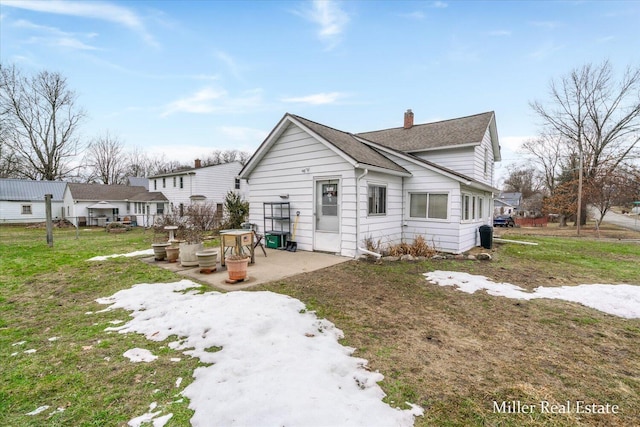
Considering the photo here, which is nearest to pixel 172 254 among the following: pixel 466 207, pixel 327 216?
pixel 327 216

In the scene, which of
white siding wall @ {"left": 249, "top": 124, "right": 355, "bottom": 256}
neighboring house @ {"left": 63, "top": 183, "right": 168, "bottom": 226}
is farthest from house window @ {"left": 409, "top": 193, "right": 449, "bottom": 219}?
neighboring house @ {"left": 63, "top": 183, "right": 168, "bottom": 226}

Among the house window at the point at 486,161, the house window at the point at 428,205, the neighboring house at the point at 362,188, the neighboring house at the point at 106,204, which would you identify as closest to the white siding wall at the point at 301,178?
the neighboring house at the point at 362,188

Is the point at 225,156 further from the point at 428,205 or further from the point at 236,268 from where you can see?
the point at 236,268

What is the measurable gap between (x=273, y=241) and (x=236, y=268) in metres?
4.08

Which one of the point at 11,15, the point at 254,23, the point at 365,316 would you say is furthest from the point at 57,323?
the point at 11,15

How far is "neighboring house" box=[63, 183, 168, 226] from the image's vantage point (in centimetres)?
2614

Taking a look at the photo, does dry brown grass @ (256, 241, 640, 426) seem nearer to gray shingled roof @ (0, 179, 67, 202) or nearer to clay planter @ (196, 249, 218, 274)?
clay planter @ (196, 249, 218, 274)

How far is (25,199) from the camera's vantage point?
2661cm

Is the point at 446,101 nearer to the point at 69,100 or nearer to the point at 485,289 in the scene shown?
the point at 485,289

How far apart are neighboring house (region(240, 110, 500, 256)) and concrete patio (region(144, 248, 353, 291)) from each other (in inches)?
28.1

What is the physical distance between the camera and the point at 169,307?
4.25 metres

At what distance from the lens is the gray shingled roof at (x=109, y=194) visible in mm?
26359

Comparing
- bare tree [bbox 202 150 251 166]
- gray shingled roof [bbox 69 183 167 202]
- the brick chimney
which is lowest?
gray shingled roof [bbox 69 183 167 202]

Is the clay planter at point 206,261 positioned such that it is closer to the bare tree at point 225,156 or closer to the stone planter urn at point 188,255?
the stone planter urn at point 188,255
